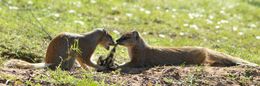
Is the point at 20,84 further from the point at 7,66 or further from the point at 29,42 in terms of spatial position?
the point at 29,42

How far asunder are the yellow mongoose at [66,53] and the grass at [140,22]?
0.98 meters

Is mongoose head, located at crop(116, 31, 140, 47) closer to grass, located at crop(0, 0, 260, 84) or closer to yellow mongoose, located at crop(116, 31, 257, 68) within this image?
yellow mongoose, located at crop(116, 31, 257, 68)

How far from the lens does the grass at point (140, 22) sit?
11.0 m

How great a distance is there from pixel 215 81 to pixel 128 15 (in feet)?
25.9

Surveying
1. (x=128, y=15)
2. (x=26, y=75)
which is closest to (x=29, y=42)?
(x=26, y=75)

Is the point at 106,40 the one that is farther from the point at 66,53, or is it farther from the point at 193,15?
the point at 193,15

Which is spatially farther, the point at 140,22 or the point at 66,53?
the point at 140,22

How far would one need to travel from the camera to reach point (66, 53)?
27.1ft

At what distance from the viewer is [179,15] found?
16.2 meters

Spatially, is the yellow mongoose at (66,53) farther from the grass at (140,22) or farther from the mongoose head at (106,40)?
the grass at (140,22)

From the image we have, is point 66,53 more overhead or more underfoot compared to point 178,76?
more overhead

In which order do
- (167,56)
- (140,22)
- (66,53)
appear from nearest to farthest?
(66,53) → (167,56) → (140,22)

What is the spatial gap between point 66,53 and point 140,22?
678cm

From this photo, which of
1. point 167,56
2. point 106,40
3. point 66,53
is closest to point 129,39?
point 106,40
